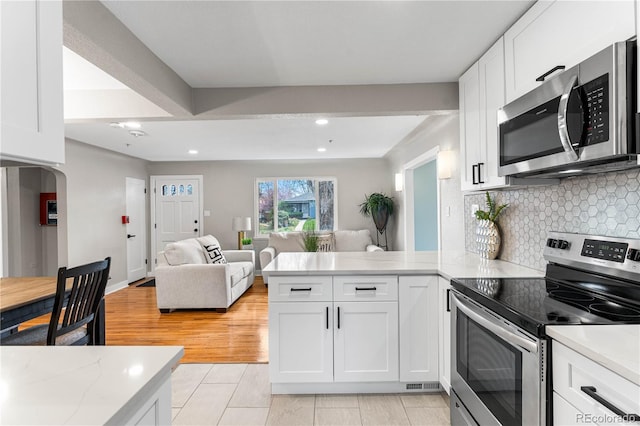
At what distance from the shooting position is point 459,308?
1.78 metres

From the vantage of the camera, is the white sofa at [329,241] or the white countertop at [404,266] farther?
the white sofa at [329,241]

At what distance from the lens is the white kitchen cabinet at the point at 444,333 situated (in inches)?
82.7

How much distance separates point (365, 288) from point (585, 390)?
4.60 feet

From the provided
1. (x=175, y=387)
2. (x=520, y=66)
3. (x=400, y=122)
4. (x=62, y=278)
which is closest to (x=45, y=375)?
(x=62, y=278)

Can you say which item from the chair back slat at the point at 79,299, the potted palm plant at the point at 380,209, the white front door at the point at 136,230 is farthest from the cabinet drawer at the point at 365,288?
the white front door at the point at 136,230

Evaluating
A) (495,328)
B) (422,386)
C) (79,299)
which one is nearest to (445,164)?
(422,386)

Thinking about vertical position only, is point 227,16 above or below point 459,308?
above

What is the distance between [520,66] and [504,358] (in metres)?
1.43

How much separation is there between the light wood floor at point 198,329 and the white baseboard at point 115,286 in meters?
0.34

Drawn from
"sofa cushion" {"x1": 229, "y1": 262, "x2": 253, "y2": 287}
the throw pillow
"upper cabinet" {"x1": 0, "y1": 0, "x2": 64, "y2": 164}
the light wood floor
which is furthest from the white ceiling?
the throw pillow

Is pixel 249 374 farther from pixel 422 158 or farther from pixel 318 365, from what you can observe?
pixel 422 158

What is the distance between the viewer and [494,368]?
4.68 feet

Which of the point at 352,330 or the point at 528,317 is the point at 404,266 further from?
the point at 528,317

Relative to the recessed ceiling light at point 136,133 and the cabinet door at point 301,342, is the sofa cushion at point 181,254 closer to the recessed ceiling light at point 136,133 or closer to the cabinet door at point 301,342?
the recessed ceiling light at point 136,133
